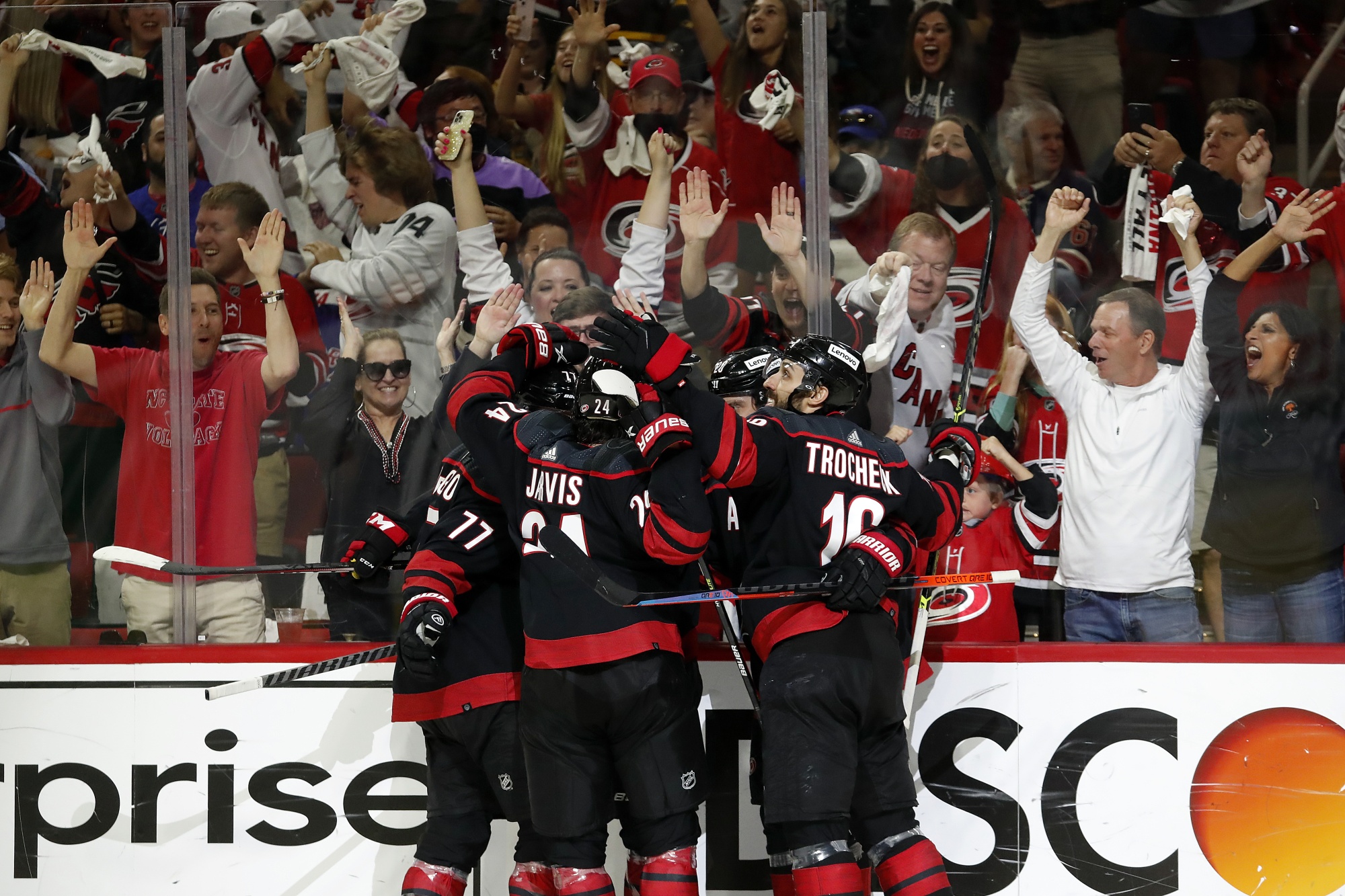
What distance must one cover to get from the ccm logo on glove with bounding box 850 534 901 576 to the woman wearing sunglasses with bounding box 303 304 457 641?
142 cm

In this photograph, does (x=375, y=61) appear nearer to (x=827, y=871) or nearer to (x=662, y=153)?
(x=662, y=153)

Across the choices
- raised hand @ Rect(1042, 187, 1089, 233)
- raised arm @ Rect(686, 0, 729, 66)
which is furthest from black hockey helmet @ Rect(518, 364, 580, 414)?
raised hand @ Rect(1042, 187, 1089, 233)

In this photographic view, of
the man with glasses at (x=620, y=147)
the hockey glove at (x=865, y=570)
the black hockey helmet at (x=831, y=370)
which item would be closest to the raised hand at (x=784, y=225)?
the man with glasses at (x=620, y=147)

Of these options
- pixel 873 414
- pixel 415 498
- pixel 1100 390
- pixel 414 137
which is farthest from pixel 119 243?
pixel 1100 390

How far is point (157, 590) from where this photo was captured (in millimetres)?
3576

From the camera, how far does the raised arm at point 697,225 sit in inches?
137

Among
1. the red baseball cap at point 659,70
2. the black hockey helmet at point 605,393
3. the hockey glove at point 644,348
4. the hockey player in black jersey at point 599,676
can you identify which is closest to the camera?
the hockey glove at point 644,348

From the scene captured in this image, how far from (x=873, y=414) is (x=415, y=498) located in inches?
54.7

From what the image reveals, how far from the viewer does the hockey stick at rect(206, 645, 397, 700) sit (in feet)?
9.54

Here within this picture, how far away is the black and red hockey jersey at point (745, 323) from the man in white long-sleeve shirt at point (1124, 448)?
465 mm

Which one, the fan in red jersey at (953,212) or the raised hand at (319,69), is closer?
the fan in red jersey at (953,212)

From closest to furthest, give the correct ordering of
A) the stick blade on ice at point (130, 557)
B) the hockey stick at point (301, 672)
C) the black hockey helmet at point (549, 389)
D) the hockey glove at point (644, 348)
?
the hockey glove at point (644, 348) < the hockey stick at point (301, 672) < the black hockey helmet at point (549, 389) < the stick blade on ice at point (130, 557)

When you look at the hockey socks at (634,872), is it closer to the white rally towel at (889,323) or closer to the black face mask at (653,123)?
the white rally towel at (889,323)

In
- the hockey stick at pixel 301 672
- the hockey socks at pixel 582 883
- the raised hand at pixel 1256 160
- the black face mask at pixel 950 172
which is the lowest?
the hockey socks at pixel 582 883
